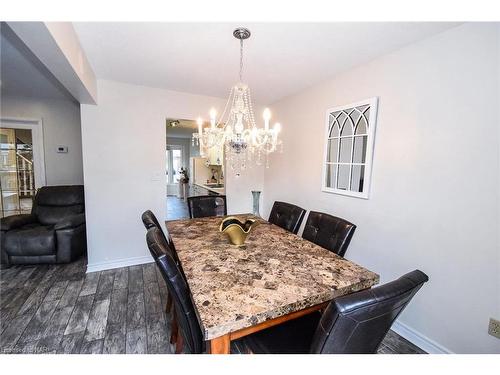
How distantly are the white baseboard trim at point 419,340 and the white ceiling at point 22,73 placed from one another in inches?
146

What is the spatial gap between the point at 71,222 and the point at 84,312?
1470 mm

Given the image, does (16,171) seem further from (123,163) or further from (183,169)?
(183,169)

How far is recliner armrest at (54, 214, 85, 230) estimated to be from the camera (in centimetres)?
295

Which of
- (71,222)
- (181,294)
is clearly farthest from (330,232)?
(71,222)

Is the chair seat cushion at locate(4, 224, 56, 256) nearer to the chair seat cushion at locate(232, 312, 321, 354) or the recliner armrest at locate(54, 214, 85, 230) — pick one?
the recliner armrest at locate(54, 214, 85, 230)

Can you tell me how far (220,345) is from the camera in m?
0.94

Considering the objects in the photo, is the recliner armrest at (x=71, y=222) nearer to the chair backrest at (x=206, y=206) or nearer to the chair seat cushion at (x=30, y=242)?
the chair seat cushion at (x=30, y=242)

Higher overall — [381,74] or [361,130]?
[381,74]

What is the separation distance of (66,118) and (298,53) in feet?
12.9

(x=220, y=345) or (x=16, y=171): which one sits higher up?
(x=16, y=171)

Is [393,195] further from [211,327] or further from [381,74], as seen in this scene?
[211,327]

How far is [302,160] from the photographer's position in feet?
9.91

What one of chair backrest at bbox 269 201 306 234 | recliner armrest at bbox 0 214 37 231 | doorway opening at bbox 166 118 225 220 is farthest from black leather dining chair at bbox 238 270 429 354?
doorway opening at bbox 166 118 225 220
